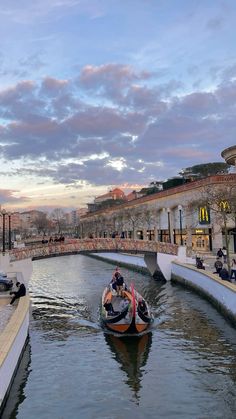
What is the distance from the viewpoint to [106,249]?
39.9 metres

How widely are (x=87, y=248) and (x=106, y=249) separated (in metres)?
1.90

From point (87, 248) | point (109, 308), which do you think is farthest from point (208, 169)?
point (109, 308)

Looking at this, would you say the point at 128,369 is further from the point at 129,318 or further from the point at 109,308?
the point at 109,308

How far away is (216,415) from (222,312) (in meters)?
13.5

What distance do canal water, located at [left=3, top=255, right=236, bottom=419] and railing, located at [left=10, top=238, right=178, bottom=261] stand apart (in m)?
7.14

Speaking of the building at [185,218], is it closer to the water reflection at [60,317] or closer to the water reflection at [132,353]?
the water reflection at [60,317]

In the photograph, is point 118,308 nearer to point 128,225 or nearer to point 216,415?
point 216,415

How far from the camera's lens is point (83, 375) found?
16.8 meters

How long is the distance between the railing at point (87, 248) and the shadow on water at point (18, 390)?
646 inches

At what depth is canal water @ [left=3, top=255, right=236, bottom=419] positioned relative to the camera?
1365 centimetres

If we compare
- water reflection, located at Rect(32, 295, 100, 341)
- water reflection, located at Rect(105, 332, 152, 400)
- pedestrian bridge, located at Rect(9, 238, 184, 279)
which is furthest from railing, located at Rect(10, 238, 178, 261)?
water reflection, located at Rect(105, 332, 152, 400)

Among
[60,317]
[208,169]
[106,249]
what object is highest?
[208,169]

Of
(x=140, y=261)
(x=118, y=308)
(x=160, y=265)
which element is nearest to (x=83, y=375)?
(x=118, y=308)

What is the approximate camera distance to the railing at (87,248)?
35656 mm
